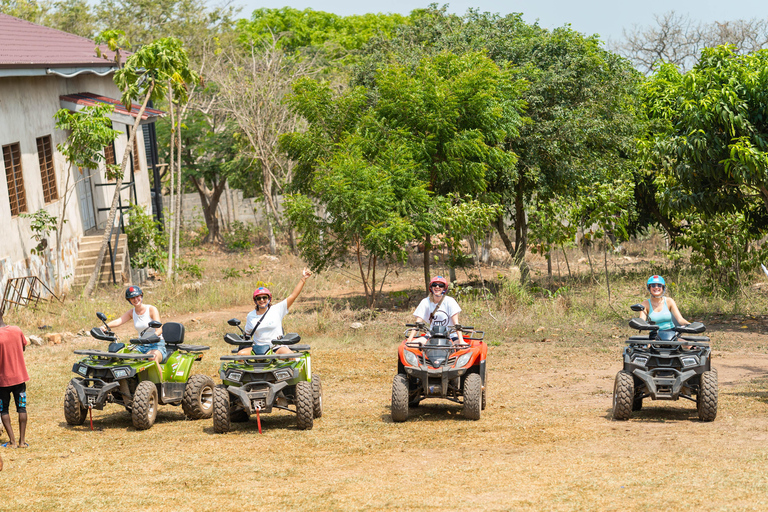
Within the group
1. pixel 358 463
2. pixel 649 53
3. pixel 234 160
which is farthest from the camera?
pixel 649 53

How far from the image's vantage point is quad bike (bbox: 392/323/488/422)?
363 inches

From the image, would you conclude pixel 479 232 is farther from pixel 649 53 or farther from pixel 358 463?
pixel 649 53

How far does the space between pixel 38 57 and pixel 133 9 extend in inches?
972

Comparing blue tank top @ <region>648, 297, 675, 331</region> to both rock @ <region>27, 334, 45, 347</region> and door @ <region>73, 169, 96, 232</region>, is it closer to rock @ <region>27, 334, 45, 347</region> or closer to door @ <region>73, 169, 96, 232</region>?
rock @ <region>27, 334, 45, 347</region>

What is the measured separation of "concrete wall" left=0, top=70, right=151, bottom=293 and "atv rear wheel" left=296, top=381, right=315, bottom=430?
11182mm

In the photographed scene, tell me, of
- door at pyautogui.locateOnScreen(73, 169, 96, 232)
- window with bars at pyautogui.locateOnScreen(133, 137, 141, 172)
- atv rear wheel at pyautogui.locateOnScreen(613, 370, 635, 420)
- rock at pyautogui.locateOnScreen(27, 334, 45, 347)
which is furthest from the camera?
window with bars at pyautogui.locateOnScreen(133, 137, 141, 172)

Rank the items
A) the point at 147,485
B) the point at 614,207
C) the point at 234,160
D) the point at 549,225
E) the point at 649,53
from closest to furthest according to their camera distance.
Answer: the point at 147,485
the point at 614,207
the point at 549,225
the point at 234,160
the point at 649,53

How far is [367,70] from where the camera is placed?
78.5ft

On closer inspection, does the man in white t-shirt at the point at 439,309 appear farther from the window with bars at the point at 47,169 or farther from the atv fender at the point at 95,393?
the window with bars at the point at 47,169

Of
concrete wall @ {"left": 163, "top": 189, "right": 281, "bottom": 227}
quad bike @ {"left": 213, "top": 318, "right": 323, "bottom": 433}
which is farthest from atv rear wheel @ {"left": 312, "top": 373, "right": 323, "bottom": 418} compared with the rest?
concrete wall @ {"left": 163, "top": 189, "right": 281, "bottom": 227}

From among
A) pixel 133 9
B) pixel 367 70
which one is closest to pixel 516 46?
pixel 367 70

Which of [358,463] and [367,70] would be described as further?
[367,70]

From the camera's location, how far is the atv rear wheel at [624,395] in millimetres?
8984

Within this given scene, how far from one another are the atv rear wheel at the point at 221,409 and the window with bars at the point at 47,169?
44.0 feet
